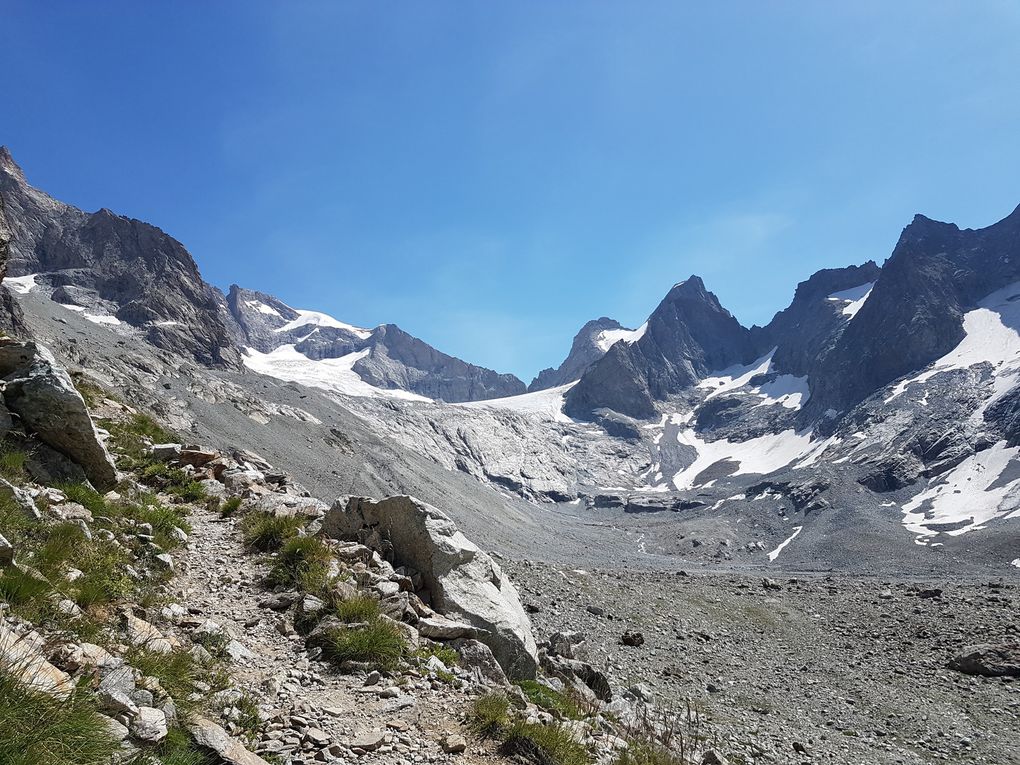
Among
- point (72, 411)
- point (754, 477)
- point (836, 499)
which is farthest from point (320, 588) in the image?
point (754, 477)

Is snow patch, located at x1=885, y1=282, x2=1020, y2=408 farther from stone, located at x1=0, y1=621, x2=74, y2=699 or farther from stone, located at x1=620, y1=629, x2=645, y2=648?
Result: stone, located at x1=0, y1=621, x2=74, y2=699

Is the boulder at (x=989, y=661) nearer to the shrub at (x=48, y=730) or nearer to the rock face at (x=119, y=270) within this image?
the shrub at (x=48, y=730)

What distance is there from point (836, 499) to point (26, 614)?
11952 cm

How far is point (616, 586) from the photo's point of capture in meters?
37.8

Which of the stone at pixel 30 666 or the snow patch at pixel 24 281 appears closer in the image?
the stone at pixel 30 666

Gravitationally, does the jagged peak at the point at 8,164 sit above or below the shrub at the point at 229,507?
above

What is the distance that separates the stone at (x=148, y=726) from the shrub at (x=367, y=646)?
10.2ft

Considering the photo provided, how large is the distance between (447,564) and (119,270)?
183m

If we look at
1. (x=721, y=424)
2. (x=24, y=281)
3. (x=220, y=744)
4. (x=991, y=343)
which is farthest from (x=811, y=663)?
(x=24, y=281)

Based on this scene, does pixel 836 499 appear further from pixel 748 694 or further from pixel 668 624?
pixel 748 694

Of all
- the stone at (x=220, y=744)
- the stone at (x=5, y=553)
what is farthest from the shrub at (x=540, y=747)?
the stone at (x=5, y=553)

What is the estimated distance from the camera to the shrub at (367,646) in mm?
7578

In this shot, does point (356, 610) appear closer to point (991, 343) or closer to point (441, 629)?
point (441, 629)

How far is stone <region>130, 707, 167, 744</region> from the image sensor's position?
4.44 meters
